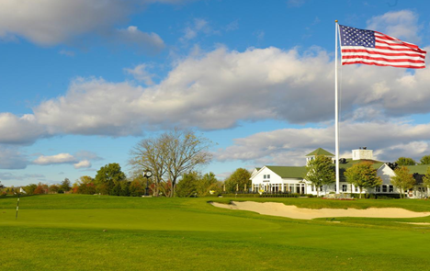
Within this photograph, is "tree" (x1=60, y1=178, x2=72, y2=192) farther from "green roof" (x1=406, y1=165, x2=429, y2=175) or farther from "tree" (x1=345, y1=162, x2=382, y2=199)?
"green roof" (x1=406, y1=165, x2=429, y2=175)

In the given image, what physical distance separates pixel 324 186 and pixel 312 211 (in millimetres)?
44513

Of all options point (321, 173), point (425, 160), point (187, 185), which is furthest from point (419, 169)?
point (187, 185)

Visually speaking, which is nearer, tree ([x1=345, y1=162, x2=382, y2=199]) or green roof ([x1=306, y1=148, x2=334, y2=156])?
tree ([x1=345, y1=162, x2=382, y2=199])

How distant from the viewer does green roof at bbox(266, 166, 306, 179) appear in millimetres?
84625

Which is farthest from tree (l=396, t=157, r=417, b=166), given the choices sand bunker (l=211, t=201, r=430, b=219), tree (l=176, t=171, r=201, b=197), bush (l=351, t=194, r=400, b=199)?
sand bunker (l=211, t=201, r=430, b=219)

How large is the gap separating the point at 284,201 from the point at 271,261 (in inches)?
1205

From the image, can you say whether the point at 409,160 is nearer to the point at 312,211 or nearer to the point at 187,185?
the point at 187,185

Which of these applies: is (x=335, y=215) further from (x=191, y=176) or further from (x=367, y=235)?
(x=191, y=176)

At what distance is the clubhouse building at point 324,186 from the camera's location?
79.3 metres

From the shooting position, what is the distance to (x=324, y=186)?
79875mm

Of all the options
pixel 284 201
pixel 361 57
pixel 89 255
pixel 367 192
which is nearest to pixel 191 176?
pixel 284 201

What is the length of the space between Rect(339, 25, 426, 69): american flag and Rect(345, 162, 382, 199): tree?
141ft

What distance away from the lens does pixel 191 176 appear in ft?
193

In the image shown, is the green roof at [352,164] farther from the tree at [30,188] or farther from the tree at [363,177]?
the tree at [30,188]
